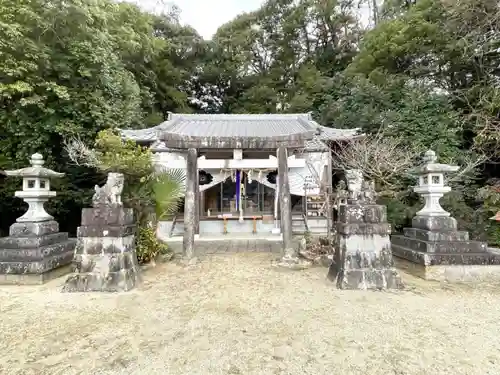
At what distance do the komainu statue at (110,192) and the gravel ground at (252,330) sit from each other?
4.49 ft

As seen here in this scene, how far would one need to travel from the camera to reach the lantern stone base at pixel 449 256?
175 inches

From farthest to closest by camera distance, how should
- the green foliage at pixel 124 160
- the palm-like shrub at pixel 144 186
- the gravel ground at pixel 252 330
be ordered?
the palm-like shrub at pixel 144 186
the green foliage at pixel 124 160
the gravel ground at pixel 252 330

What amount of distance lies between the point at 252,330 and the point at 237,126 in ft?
25.6

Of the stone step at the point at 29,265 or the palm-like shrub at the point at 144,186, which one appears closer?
the stone step at the point at 29,265

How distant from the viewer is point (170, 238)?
8773mm

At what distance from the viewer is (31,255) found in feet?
14.8

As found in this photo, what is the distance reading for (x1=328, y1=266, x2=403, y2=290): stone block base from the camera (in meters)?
4.01

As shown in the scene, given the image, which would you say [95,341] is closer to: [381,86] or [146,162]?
[146,162]

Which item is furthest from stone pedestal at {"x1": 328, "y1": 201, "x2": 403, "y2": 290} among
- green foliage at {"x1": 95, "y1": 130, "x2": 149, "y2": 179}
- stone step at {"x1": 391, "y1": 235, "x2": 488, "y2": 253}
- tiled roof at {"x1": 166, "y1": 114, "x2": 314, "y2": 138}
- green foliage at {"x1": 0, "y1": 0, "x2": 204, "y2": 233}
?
tiled roof at {"x1": 166, "y1": 114, "x2": 314, "y2": 138}

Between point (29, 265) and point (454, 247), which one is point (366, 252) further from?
point (29, 265)

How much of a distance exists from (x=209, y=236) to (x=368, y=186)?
6.04 meters

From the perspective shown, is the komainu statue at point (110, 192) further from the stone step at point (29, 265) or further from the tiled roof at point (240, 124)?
the tiled roof at point (240, 124)

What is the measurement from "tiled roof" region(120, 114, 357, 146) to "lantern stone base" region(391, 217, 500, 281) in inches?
193

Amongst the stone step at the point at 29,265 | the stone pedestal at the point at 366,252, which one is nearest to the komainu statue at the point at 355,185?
the stone pedestal at the point at 366,252
